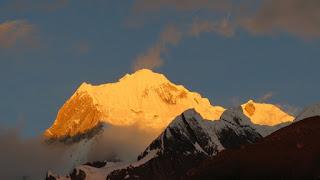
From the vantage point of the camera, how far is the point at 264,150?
586 ft

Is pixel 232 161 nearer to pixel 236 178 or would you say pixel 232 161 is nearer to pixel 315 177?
pixel 236 178

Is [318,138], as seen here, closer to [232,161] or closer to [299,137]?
[299,137]

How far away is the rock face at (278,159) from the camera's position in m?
171

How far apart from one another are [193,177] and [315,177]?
104 feet

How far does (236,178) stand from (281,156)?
31.2 feet

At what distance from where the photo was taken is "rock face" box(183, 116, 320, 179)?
17125 cm

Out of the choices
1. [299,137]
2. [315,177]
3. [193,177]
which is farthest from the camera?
[193,177]

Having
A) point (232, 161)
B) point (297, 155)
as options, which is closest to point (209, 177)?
point (232, 161)

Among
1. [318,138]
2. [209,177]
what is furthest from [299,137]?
[209,177]

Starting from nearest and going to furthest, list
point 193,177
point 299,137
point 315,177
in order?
point 315,177, point 299,137, point 193,177

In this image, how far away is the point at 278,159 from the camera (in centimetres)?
17550

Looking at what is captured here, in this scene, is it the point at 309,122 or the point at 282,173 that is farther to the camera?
the point at 309,122

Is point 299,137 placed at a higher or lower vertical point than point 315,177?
higher

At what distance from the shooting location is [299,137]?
584 feet
